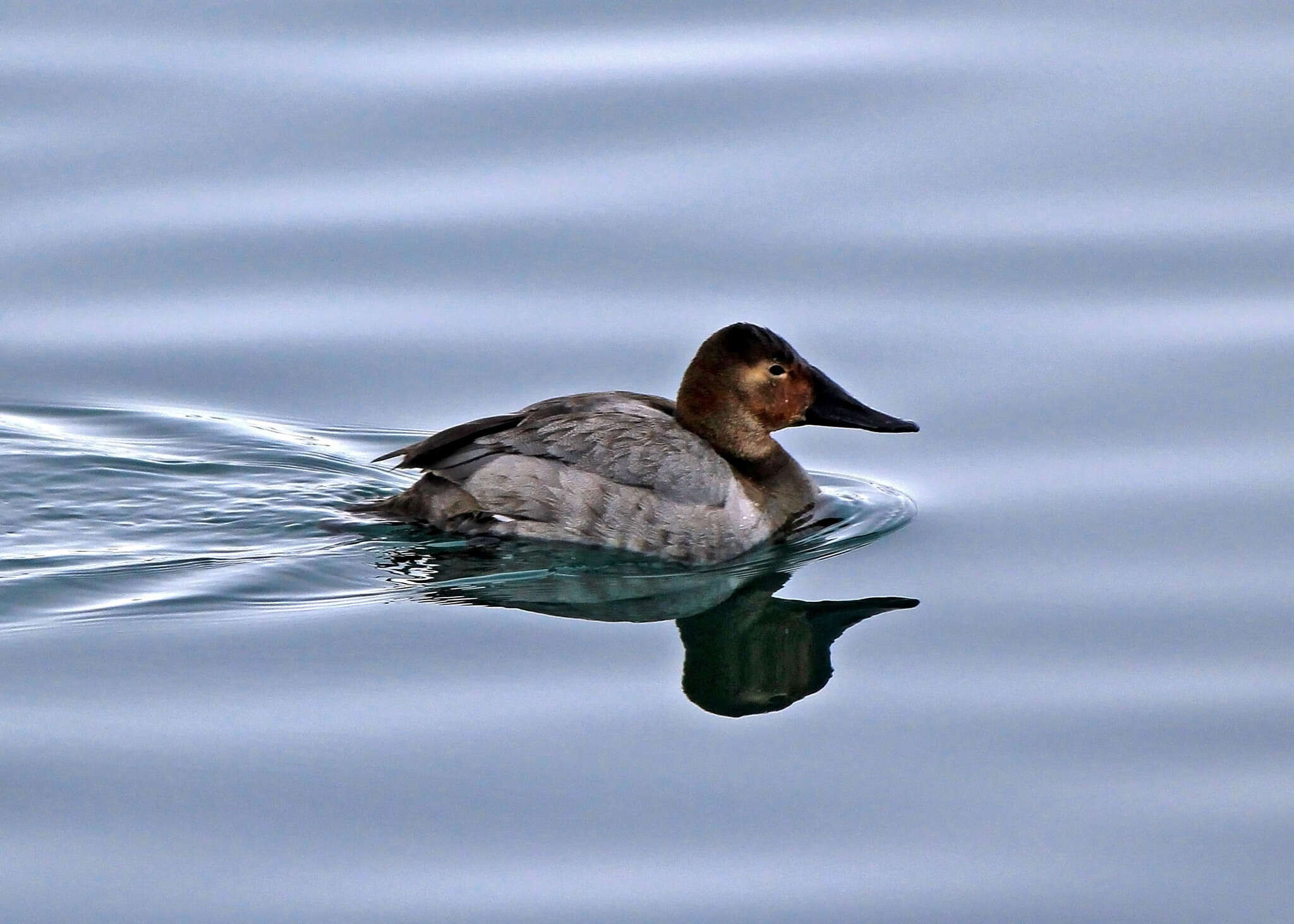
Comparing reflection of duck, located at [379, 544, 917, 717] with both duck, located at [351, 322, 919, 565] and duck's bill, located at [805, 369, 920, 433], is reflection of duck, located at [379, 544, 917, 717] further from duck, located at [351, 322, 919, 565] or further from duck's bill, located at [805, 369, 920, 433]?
duck's bill, located at [805, 369, 920, 433]

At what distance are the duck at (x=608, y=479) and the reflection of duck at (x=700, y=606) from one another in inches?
5.4

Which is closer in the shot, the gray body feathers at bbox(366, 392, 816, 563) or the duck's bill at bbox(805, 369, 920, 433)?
the gray body feathers at bbox(366, 392, 816, 563)

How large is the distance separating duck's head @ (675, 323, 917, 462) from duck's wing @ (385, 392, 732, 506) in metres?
0.29

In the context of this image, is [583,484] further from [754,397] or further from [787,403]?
[787,403]

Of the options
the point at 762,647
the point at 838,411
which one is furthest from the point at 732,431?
the point at 762,647

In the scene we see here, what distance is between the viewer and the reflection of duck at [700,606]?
692 cm

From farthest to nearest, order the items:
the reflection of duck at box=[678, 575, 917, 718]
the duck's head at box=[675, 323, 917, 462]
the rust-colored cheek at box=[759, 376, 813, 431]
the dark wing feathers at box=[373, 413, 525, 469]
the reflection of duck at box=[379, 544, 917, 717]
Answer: the rust-colored cheek at box=[759, 376, 813, 431] → the duck's head at box=[675, 323, 917, 462] → the dark wing feathers at box=[373, 413, 525, 469] → the reflection of duck at box=[379, 544, 917, 717] → the reflection of duck at box=[678, 575, 917, 718]

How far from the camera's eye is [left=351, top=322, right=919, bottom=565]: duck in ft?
27.0

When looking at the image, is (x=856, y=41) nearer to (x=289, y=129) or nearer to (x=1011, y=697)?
(x=289, y=129)

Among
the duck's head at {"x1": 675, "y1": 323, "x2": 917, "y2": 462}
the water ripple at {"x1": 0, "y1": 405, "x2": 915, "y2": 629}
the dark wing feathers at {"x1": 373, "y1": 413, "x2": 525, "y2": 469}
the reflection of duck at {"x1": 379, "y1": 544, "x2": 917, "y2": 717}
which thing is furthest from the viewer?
the duck's head at {"x1": 675, "y1": 323, "x2": 917, "y2": 462}

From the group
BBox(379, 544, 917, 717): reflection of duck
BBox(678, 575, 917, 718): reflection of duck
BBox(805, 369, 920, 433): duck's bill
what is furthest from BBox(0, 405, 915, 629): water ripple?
BBox(805, 369, 920, 433): duck's bill

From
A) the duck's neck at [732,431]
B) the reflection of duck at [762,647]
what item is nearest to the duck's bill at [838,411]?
the duck's neck at [732,431]

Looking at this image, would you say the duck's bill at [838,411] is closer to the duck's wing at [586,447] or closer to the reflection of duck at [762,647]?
the duck's wing at [586,447]

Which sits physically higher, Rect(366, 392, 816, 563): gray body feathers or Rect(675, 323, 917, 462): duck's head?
Rect(675, 323, 917, 462): duck's head
